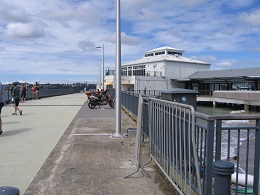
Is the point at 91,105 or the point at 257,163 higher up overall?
the point at 257,163

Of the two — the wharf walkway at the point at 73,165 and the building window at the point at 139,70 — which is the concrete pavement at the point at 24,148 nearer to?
the wharf walkway at the point at 73,165

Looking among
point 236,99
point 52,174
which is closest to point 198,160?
point 52,174

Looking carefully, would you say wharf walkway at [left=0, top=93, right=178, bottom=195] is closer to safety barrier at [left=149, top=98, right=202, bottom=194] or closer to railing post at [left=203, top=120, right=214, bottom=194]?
safety barrier at [left=149, top=98, right=202, bottom=194]

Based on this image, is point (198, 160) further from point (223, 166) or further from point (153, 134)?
point (153, 134)

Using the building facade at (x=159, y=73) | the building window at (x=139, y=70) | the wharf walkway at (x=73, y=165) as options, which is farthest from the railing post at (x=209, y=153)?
the building window at (x=139, y=70)

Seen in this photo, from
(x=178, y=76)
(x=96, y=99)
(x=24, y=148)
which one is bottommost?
(x=24, y=148)

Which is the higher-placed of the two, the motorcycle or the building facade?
the building facade

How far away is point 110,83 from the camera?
2849 inches

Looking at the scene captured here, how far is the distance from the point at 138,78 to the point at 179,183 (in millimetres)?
61002

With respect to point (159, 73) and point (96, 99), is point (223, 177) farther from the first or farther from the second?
point (159, 73)

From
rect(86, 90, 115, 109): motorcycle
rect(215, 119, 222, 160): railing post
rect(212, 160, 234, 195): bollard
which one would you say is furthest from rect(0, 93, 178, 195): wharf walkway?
rect(86, 90, 115, 109): motorcycle

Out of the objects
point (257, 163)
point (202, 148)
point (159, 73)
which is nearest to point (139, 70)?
point (159, 73)

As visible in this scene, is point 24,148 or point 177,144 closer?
point 177,144

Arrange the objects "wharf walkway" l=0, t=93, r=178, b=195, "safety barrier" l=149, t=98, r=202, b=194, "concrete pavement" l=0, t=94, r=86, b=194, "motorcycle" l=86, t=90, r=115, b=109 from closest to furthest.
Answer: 1. "safety barrier" l=149, t=98, r=202, b=194
2. "wharf walkway" l=0, t=93, r=178, b=195
3. "concrete pavement" l=0, t=94, r=86, b=194
4. "motorcycle" l=86, t=90, r=115, b=109
